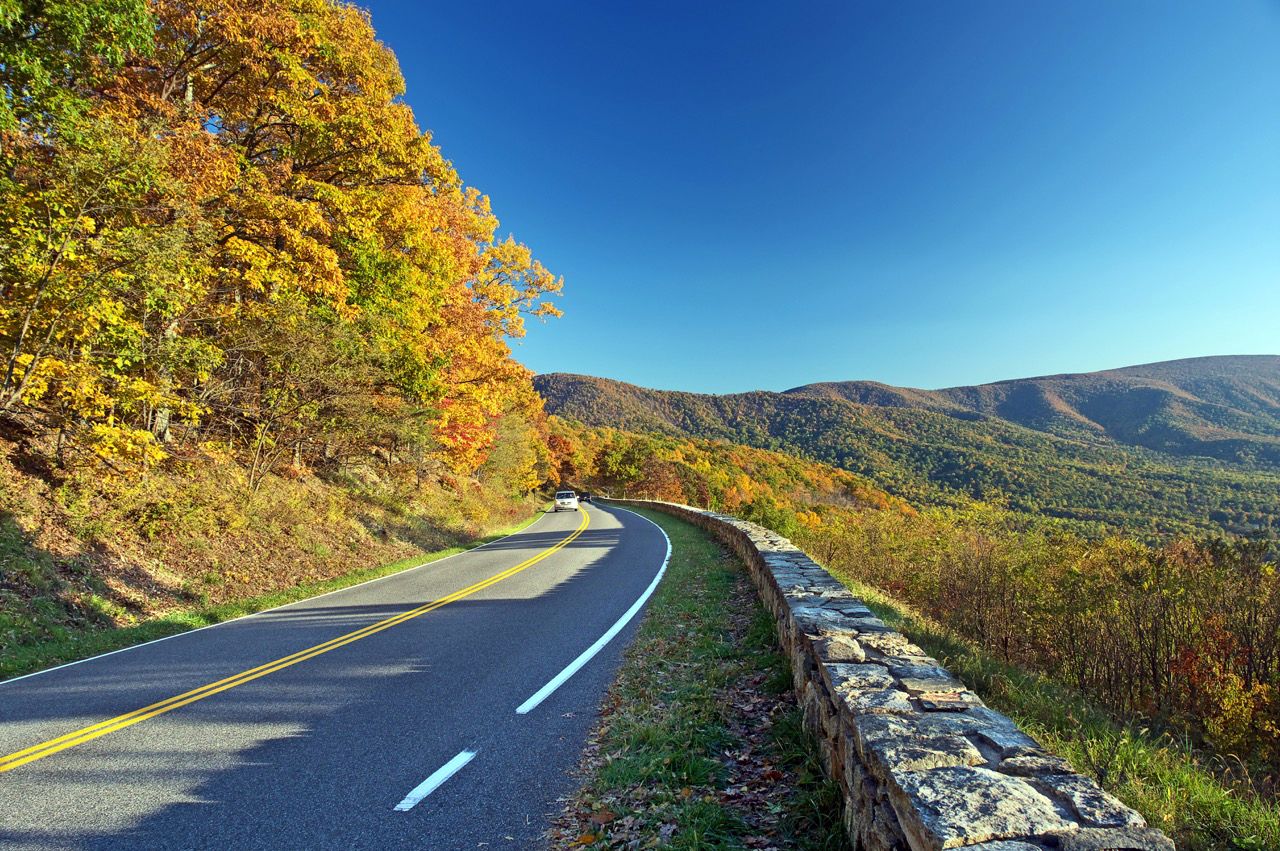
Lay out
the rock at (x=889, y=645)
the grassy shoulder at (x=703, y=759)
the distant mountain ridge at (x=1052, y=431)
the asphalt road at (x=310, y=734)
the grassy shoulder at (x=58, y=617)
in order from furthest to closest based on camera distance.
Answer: the distant mountain ridge at (x=1052, y=431) → the grassy shoulder at (x=58, y=617) → the rock at (x=889, y=645) → the asphalt road at (x=310, y=734) → the grassy shoulder at (x=703, y=759)

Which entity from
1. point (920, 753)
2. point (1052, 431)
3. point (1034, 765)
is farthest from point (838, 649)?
point (1052, 431)

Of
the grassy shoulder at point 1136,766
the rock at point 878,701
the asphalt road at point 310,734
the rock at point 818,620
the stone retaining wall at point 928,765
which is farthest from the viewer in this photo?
the rock at point 818,620

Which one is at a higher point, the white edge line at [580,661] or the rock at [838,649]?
the rock at [838,649]

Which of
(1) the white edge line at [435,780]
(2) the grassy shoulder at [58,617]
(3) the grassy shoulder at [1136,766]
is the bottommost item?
(3) the grassy shoulder at [1136,766]

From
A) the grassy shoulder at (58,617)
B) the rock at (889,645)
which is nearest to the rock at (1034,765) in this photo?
the rock at (889,645)

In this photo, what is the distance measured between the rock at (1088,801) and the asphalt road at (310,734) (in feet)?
8.22

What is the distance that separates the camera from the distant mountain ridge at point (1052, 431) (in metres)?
61.9

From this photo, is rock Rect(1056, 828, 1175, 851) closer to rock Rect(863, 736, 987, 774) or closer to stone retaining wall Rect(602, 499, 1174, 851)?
stone retaining wall Rect(602, 499, 1174, 851)

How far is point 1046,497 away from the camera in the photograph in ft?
202

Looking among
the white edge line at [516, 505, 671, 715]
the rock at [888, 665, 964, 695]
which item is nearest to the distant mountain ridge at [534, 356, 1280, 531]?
the white edge line at [516, 505, 671, 715]

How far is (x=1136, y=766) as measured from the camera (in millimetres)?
3635

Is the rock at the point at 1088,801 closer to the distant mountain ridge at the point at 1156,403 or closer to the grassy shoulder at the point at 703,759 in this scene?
the grassy shoulder at the point at 703,759

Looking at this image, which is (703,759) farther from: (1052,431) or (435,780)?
(1052,431)

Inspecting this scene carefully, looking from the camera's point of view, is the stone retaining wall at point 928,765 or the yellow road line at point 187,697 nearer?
the stone retaining wall at point 928,765
